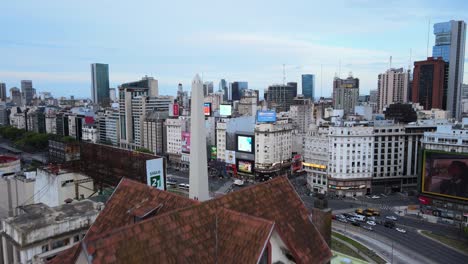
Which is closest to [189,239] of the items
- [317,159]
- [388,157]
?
[317,159]

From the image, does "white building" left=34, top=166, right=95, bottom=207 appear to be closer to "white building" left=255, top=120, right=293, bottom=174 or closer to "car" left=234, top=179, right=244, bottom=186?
"car" left=234, top=179, right=244, bottom=186

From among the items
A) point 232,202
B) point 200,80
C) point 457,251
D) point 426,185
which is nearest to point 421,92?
point 426,185

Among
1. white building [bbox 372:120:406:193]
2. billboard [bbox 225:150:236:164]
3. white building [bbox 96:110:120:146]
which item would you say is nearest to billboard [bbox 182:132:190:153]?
billboard [bbox 225:150:236:164]

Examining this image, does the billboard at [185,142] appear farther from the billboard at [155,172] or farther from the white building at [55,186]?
the white building at [55,186]

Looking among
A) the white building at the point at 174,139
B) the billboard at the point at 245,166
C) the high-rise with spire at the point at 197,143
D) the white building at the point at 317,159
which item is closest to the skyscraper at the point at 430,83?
the white building at the point at 317,159

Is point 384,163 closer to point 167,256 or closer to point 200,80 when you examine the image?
point 200,80

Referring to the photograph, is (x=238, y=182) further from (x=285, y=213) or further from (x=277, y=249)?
(x=277, y=249)
